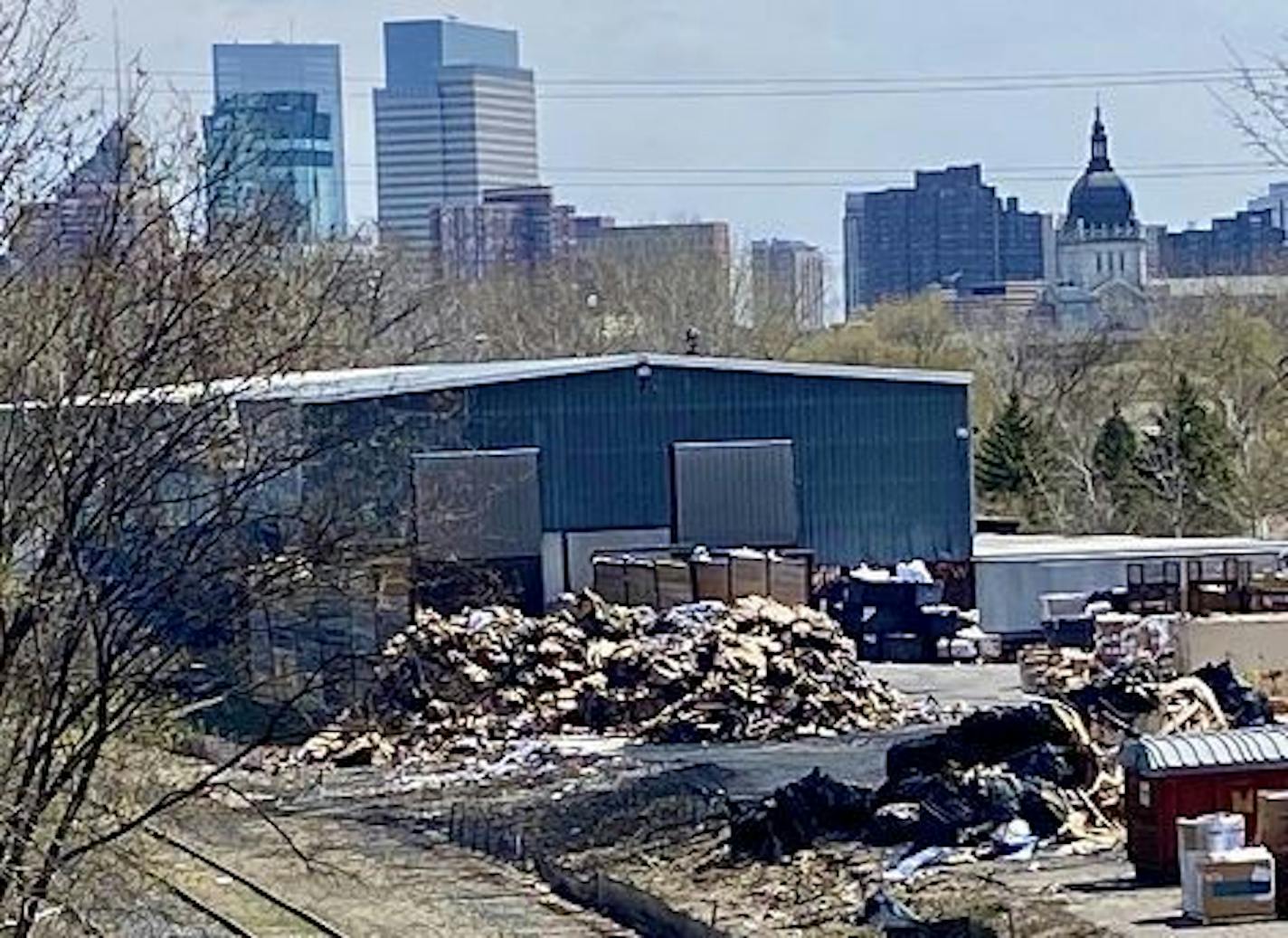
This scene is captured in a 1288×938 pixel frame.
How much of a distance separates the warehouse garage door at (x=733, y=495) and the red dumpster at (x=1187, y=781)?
24.8m

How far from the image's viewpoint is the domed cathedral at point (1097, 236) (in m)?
159

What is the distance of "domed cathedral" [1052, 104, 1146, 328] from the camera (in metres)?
159

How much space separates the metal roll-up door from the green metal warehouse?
3cm

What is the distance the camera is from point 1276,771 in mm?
23062

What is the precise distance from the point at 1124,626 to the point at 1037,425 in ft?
87.4

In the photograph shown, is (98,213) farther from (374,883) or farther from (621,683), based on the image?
(621,683)

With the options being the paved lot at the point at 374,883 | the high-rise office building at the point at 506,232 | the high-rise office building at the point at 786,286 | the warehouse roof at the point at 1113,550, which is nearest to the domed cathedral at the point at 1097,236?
the high-rise office building at the point at 506,232

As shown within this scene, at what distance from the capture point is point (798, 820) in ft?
92.0

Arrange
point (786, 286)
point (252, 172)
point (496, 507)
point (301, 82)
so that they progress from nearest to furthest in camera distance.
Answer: point (252, 172) → point (496, 507) → point (786, 286) → point (301, 82)

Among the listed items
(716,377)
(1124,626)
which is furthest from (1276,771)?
(716,377)

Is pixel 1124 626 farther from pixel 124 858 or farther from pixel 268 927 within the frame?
pixel 124 858

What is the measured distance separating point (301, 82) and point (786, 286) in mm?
36142

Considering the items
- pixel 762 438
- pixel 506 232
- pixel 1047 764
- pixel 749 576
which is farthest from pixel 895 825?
pixel 506 232

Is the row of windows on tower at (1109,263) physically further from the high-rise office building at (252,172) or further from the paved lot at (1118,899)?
the high-rise office building at (252,172)
